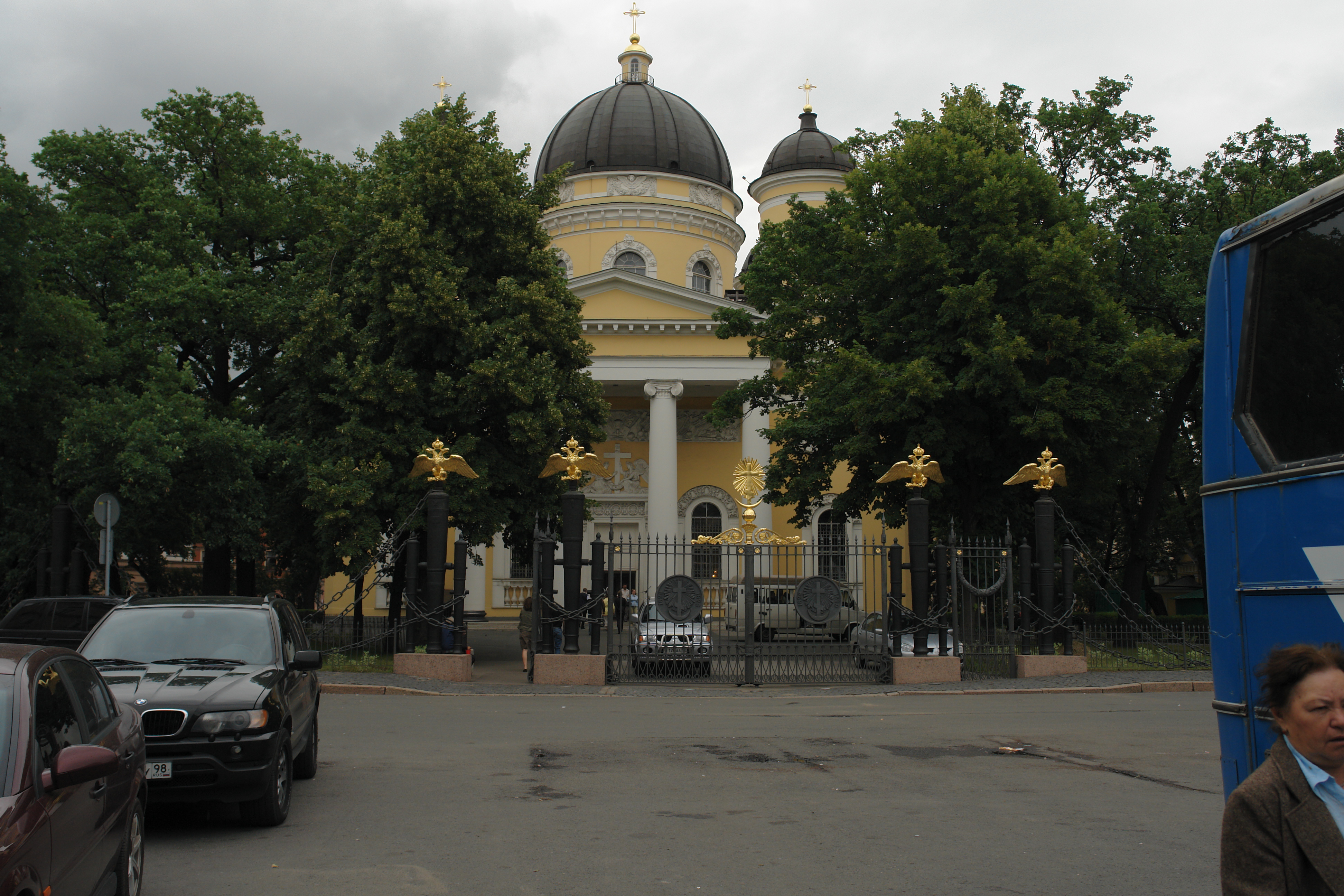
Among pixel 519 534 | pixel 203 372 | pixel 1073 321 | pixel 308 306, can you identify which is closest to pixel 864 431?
pixel 1073 321

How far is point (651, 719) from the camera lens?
46.3ft

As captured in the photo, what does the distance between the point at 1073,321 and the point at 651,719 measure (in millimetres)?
14557

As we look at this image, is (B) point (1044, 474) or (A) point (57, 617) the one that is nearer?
(A) point (57, 617)

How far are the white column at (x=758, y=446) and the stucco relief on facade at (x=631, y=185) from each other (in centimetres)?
1209

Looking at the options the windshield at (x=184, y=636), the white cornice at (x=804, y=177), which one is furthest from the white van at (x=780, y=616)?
the white cornice at (x=804, y=177)

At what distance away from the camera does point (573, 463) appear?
19.9 metres

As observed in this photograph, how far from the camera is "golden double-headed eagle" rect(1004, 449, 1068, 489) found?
20.8m

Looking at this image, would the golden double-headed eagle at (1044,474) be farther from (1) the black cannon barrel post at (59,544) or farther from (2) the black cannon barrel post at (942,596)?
(1) the black cannon barrel post at (59,544)

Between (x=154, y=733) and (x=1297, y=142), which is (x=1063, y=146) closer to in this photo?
(x=1297, y=142)

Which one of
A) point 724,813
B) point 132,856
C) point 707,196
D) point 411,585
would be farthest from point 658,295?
point 132,856

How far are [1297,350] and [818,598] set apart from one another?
45.7 ft

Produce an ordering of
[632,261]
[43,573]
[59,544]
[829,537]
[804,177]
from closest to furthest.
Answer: [59,544]
[43,573]
[829,537]
[632,261]
[804,177]

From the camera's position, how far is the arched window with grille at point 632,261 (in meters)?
48.8

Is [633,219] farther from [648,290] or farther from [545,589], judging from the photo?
[545,589]
